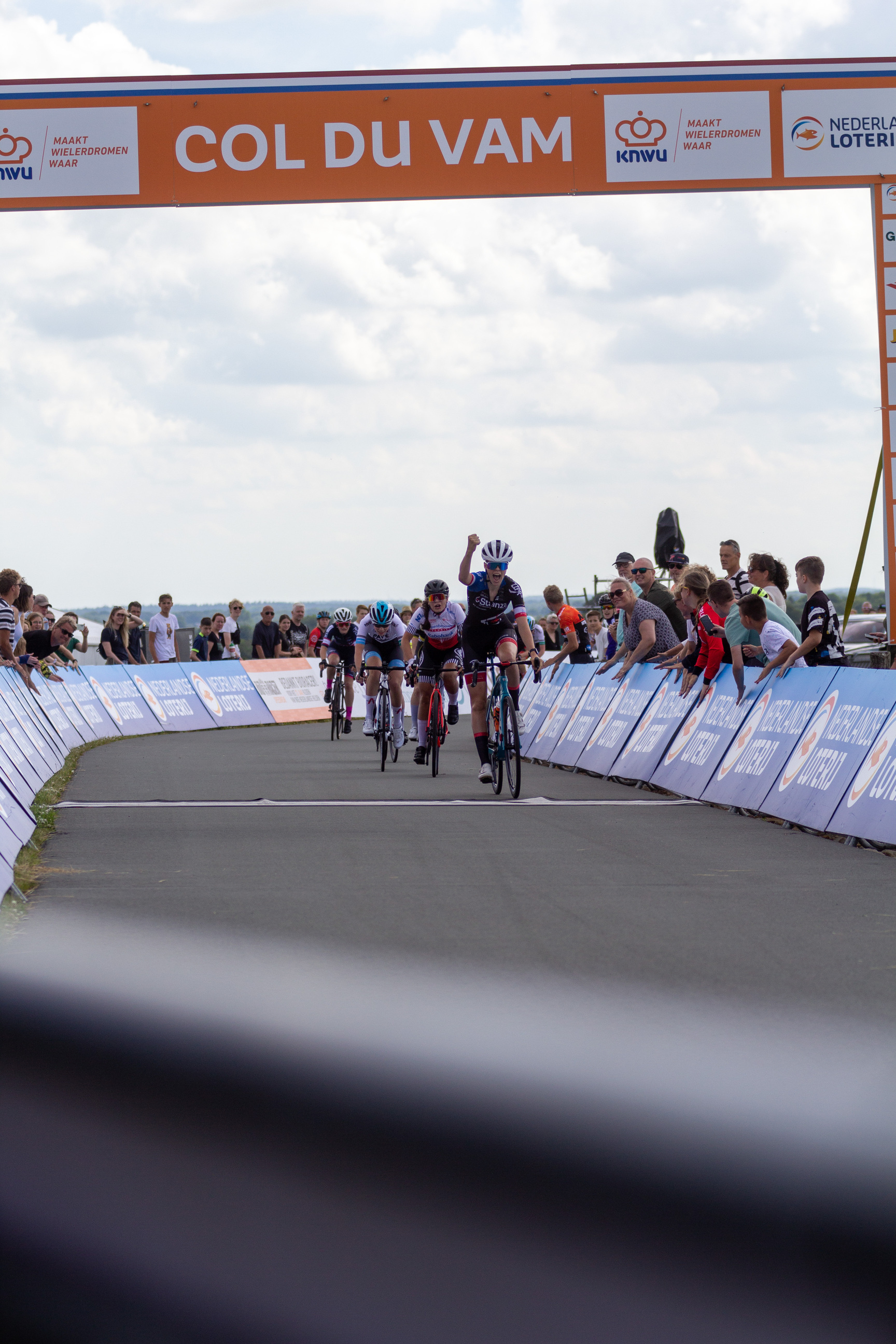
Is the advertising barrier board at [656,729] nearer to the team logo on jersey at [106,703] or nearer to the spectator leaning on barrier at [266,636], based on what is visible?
the team logo on jersey at [106,703]

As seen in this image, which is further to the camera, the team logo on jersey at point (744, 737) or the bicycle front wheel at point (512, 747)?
the bicycle front wheel at point (512, 747)

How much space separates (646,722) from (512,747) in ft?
7.52

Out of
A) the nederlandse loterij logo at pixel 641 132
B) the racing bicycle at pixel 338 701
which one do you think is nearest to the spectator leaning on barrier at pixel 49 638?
the racing bicycle at pixel 338 701

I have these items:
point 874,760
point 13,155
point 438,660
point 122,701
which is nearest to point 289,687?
point 122,701

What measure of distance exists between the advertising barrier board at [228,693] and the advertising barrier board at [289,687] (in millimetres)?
250

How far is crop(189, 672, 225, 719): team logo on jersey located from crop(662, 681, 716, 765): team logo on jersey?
14999 millimetres

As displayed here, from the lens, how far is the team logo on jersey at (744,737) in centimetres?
1032

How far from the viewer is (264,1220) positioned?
3.92ft

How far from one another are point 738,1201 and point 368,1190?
0.99 ft

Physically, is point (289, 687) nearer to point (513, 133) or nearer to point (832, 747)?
point (513, 133)

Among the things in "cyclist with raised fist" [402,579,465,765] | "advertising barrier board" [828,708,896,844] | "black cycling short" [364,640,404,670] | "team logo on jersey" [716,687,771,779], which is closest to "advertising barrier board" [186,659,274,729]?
"black cycling short" [364,640,404,670]

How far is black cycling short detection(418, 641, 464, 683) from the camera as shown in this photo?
1299cm

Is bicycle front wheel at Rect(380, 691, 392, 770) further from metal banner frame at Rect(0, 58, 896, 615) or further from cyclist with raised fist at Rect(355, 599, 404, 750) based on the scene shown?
metal banner frame at Rect(0, 58, 896, 615)

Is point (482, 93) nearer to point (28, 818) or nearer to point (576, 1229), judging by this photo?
point (28, 818)
